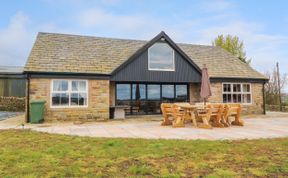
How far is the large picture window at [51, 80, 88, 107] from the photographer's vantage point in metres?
12.6

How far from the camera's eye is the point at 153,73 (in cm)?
1452

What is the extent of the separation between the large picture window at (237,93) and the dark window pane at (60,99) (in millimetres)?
10393

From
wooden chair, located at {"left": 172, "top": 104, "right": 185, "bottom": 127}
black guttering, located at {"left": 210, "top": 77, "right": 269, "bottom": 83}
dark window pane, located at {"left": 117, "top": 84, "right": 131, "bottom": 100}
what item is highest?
black guttering, located at {"left": 210, "top": 77, "right": 269, "bottom": 83}

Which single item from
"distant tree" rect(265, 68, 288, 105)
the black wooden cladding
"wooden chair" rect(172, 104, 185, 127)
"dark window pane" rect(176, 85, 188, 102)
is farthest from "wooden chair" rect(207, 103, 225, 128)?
"distant tree" rect(265, 68, 288, 105)

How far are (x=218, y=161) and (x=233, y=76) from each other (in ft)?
41.1

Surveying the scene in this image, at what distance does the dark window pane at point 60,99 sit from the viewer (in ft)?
41.1

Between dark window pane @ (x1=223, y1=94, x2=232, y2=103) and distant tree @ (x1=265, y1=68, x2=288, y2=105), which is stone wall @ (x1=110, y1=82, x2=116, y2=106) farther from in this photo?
distant tree @ (x1=265, y1=68, x2=288, y2=105)

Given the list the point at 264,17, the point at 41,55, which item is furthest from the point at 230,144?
the point at 264,17

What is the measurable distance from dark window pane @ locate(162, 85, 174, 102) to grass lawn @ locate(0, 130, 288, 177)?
9723mm

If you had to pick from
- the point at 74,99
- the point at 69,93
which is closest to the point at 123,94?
the point at 74,99

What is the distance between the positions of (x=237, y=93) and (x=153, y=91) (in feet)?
19.7

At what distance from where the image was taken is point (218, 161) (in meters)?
4.85

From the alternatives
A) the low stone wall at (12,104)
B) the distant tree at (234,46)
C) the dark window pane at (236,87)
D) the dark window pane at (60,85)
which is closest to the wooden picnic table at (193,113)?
the dark window pane at (60,85)

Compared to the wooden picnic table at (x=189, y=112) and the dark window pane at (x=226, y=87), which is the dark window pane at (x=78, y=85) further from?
the dark window pane at (x=226, y=87)
